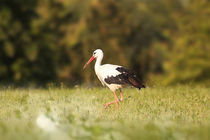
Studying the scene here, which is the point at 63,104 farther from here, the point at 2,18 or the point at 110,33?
the point at 110,33

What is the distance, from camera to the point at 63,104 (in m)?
9.51

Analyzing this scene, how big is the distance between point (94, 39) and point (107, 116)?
30.0 m

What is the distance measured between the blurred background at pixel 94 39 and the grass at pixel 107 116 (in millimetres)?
18913

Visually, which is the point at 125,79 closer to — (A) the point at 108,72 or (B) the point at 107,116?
(A) the point at 108,72

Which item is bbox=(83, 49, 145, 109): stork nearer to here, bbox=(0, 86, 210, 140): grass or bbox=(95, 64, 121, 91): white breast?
bbox=(95, 64, 121, 91): white breast

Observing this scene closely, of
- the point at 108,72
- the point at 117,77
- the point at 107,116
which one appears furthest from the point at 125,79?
the point at 107,116

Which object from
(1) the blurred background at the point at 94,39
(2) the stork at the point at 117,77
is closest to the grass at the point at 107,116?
(2) the stork at the point at 117,77

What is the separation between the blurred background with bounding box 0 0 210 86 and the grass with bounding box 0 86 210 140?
62.1ft

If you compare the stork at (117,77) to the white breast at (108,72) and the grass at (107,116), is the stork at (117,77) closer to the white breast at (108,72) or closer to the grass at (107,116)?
the white breast at (108,72)

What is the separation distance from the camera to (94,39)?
125 feet

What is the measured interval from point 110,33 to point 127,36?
311 centimetres

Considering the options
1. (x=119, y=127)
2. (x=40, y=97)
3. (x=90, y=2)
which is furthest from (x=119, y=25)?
(x=119, y=127)

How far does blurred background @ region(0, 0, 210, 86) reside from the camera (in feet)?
107

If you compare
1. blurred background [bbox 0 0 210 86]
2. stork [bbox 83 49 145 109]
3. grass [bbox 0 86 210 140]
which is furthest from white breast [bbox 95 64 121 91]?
blurred background [bbox 0 0 210 86]
